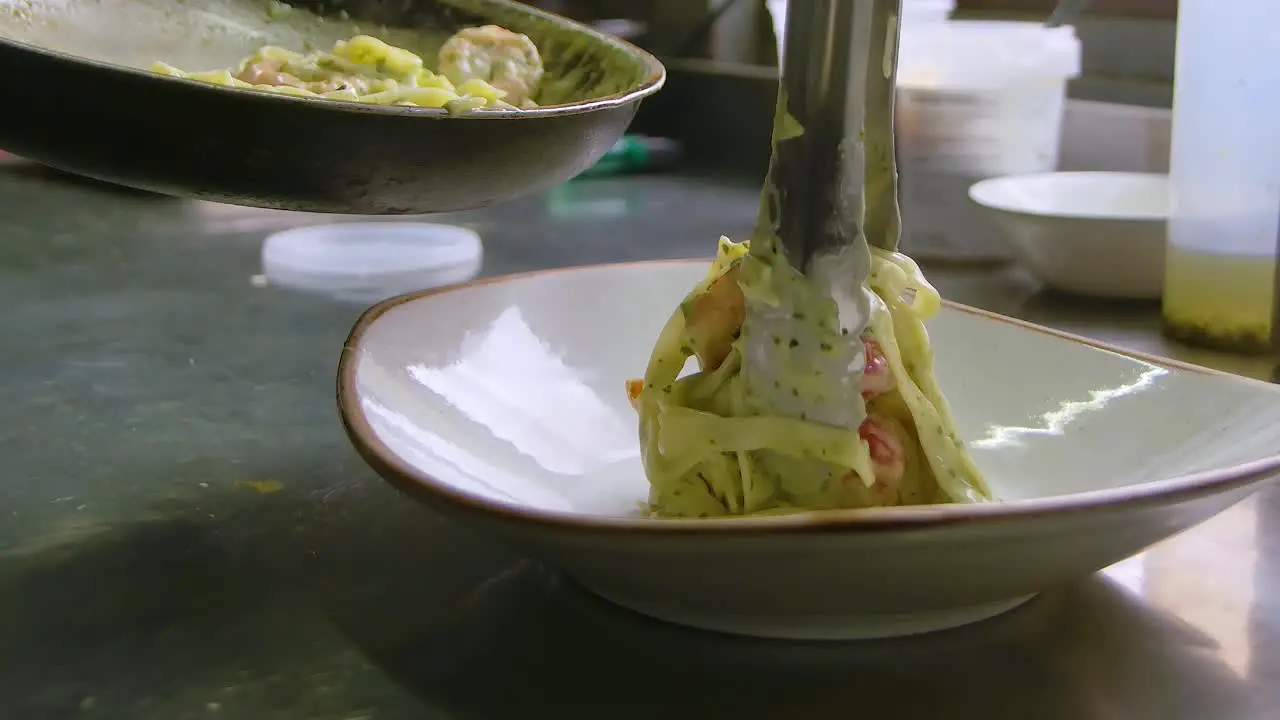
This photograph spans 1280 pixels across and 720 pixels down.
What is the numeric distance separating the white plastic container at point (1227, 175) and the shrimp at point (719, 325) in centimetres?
49

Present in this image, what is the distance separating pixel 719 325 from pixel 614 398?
16cm

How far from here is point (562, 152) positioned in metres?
0.51

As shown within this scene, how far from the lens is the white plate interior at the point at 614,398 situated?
524 mm

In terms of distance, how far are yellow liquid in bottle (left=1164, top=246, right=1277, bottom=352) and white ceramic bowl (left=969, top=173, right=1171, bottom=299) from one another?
66 millimetres

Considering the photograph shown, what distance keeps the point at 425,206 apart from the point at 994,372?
302mm

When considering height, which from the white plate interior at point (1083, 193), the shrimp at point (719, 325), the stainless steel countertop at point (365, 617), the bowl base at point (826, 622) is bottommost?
the stainless steel countertop at point (365, 617)

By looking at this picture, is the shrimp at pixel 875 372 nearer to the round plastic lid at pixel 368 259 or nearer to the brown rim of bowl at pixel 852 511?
the brown rim of bowl at pixel 852 511

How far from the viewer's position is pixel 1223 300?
0.84 metres

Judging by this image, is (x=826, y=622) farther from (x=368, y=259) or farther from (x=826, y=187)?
(x=368, y=259)

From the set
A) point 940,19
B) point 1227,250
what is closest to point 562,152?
point 1227,250

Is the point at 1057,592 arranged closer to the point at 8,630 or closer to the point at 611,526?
the point at 611,526

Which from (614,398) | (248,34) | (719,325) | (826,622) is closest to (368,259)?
(248,34)

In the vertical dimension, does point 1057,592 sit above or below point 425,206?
below

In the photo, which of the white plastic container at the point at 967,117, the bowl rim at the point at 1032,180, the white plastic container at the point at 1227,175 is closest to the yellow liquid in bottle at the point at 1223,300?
the white plastic container at the point at 1227,175
